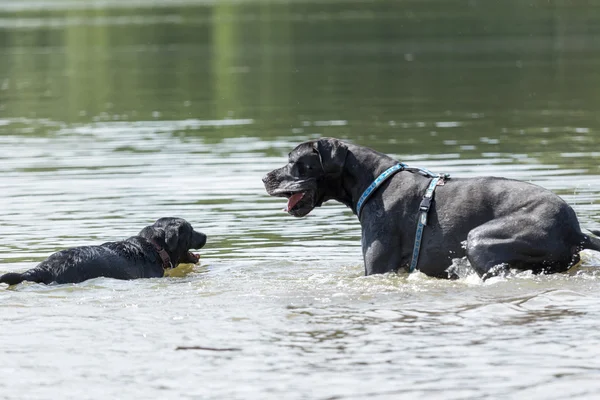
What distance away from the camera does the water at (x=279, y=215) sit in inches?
292

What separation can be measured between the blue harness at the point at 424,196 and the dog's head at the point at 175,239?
2.31 metres

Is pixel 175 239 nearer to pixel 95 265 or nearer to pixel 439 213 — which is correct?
pixel 95 265

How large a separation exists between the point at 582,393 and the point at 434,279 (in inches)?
150

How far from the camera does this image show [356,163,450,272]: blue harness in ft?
33.9

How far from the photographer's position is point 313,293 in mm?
10078

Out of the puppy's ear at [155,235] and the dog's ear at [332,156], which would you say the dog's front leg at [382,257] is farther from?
the puppy's ear at [155,235]

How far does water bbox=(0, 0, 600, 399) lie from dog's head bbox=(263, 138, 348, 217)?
0.78 m

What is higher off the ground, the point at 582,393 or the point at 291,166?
the point at 291,166

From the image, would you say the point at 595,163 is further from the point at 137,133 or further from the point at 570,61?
the point at 570,61

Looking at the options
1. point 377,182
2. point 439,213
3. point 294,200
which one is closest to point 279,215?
point 294,200

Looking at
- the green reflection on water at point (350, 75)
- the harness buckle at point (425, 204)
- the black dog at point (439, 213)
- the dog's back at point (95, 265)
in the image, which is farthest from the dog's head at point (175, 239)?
the green reflection on water at point (350, 75)

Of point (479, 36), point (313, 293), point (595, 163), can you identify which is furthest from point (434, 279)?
point (479, 36)

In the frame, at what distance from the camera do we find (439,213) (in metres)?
10.3

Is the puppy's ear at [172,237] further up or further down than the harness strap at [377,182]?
further down
